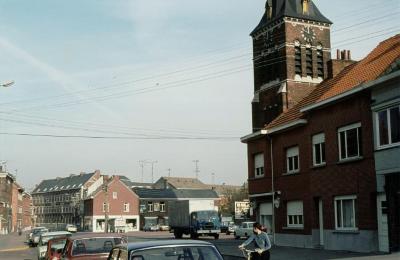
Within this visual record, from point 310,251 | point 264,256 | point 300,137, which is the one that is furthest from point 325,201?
point 264,256

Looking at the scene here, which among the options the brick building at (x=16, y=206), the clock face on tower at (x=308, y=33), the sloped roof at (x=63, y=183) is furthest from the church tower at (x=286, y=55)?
the brick building at (x=16, y=206)

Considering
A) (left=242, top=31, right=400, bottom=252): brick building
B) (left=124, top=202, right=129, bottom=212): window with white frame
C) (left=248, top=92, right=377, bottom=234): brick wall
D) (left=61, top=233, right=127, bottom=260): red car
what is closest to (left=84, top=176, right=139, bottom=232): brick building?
(left=124, top=202, right=129, bottom=212): window with white frame

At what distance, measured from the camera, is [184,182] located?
133000 millimetres

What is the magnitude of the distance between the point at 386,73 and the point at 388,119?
1.79 metres

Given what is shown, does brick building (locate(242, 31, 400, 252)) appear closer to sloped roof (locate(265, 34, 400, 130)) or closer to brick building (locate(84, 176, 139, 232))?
sloped roof (locate(265, 34, 400, 130))

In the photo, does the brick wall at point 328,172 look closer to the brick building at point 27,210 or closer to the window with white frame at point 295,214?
the window with white frame at point 295,214

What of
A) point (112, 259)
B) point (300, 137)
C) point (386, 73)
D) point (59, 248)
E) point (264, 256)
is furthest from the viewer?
point (300, 137)

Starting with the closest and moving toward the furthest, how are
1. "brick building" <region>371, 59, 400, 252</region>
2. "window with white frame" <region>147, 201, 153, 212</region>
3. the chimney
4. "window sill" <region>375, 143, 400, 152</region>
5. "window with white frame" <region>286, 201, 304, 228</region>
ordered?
"window sill" <region>375, 143, 400, 152</region>, "brick building" <region>371, 59, 400, 252</region>, "window with white frame" <region>286, 201, 304, 228</region>, the chimney, "window with white frame" <region>147, 201, 153, 212</region>

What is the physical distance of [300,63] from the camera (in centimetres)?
4703

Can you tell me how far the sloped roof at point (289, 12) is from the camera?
49.8 meters

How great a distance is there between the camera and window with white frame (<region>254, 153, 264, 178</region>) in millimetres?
33562

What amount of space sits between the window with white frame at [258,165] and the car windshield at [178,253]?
25742mm

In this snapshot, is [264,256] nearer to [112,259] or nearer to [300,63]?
[112,259]

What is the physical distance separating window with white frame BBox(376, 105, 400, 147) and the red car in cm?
1240
